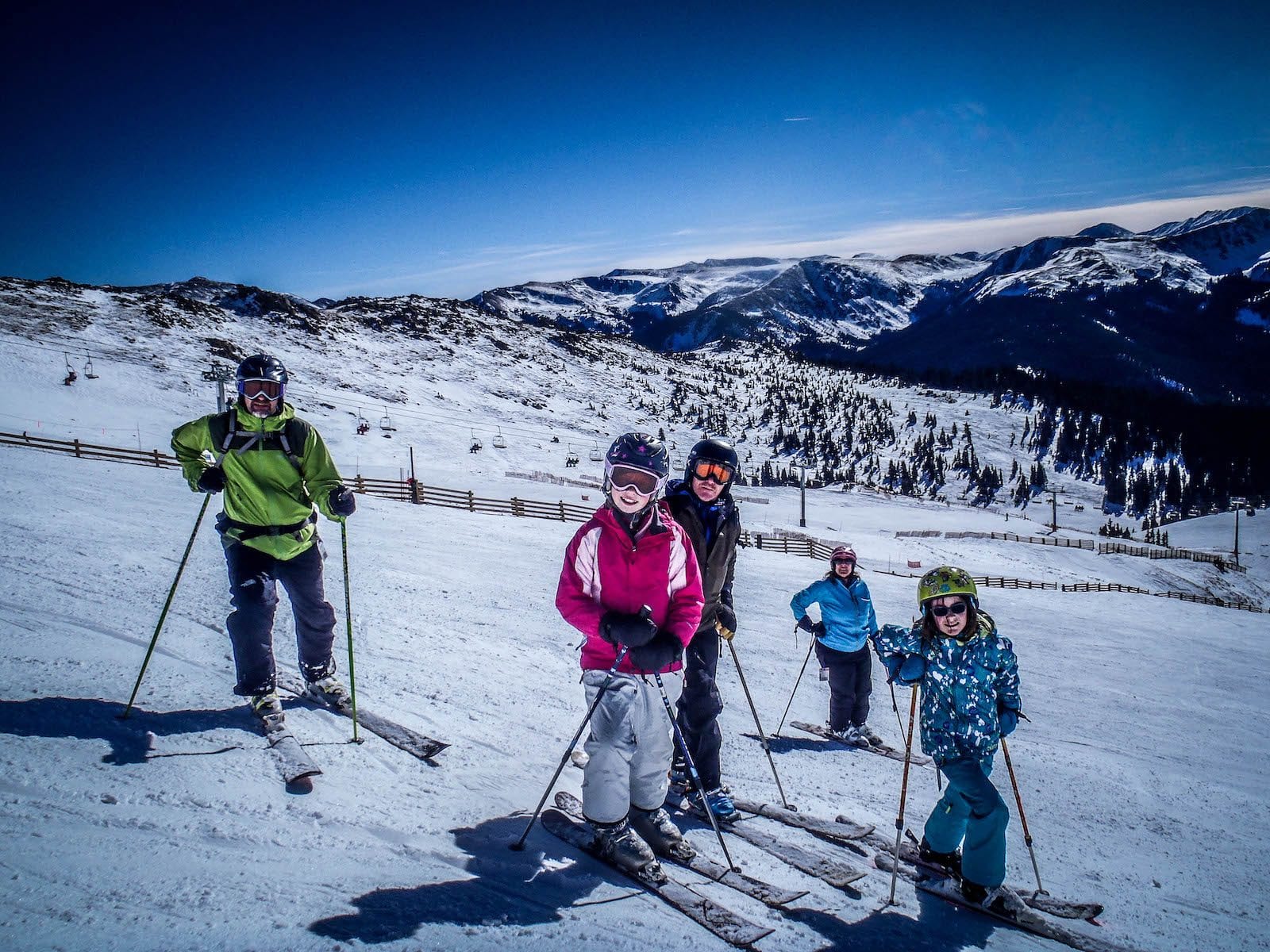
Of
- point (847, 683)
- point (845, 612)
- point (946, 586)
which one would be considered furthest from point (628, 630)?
point (847, 683)

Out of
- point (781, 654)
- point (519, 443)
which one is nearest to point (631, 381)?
point (519, 443)

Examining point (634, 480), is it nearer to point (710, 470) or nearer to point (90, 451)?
point (710, 470)

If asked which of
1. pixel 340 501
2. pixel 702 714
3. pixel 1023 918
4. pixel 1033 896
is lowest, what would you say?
pixel 1033 896

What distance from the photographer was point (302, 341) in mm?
103188

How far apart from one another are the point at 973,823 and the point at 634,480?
108 inches

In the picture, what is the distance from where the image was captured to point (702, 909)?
3.22 m

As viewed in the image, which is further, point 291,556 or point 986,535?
point 986,535

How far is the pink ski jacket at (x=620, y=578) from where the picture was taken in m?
3.61

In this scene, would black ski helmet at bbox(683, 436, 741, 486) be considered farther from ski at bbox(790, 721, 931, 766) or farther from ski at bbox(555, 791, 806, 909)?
ski at bbox(790, 721, 931, 766)

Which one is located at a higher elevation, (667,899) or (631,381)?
(631,381)

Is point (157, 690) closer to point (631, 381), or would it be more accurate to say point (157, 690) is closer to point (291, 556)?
point (291, 556)

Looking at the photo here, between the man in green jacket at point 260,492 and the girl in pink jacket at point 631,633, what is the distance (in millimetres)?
1777

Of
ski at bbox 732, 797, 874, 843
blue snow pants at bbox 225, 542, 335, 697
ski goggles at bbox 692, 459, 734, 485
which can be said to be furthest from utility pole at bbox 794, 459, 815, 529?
blue snow pants at bbox 225, 542, 335, 697

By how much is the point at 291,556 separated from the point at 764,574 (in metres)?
17.8
